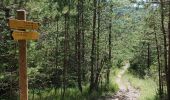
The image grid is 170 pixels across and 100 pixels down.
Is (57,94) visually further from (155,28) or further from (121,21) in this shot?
(121,21)

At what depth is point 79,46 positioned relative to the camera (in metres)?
21.8

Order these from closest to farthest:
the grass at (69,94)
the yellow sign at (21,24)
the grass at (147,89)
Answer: the yellow sign at (21,24)
the grass at (69,94)
the grass at (147,89)

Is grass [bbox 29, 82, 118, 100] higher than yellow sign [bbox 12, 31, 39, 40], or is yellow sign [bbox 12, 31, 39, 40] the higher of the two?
yellow sign [bbox 12, 31, 39, 40]

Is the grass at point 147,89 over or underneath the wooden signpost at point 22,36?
underneath

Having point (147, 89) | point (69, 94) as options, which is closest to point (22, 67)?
point (69, 94)

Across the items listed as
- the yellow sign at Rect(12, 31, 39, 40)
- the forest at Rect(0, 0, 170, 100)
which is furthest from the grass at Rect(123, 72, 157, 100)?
the yellow sign at Rect(12, 31, 39, 40)

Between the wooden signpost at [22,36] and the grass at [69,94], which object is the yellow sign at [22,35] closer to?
the wooden signpost at [22,36]

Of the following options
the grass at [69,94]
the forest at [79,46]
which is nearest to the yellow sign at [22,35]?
the forest at [79,46]

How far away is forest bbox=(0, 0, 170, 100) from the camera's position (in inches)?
582

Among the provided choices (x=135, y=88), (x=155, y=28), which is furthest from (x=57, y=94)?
(x=135, y=88)

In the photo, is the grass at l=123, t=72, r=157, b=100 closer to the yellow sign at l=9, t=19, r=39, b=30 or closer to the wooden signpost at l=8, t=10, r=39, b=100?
the wooden signpost at l=8, t=10, r=39, b=100

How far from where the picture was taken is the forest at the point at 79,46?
1477 cm

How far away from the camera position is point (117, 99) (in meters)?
19.8

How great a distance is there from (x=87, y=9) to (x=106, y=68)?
447 centimetres
